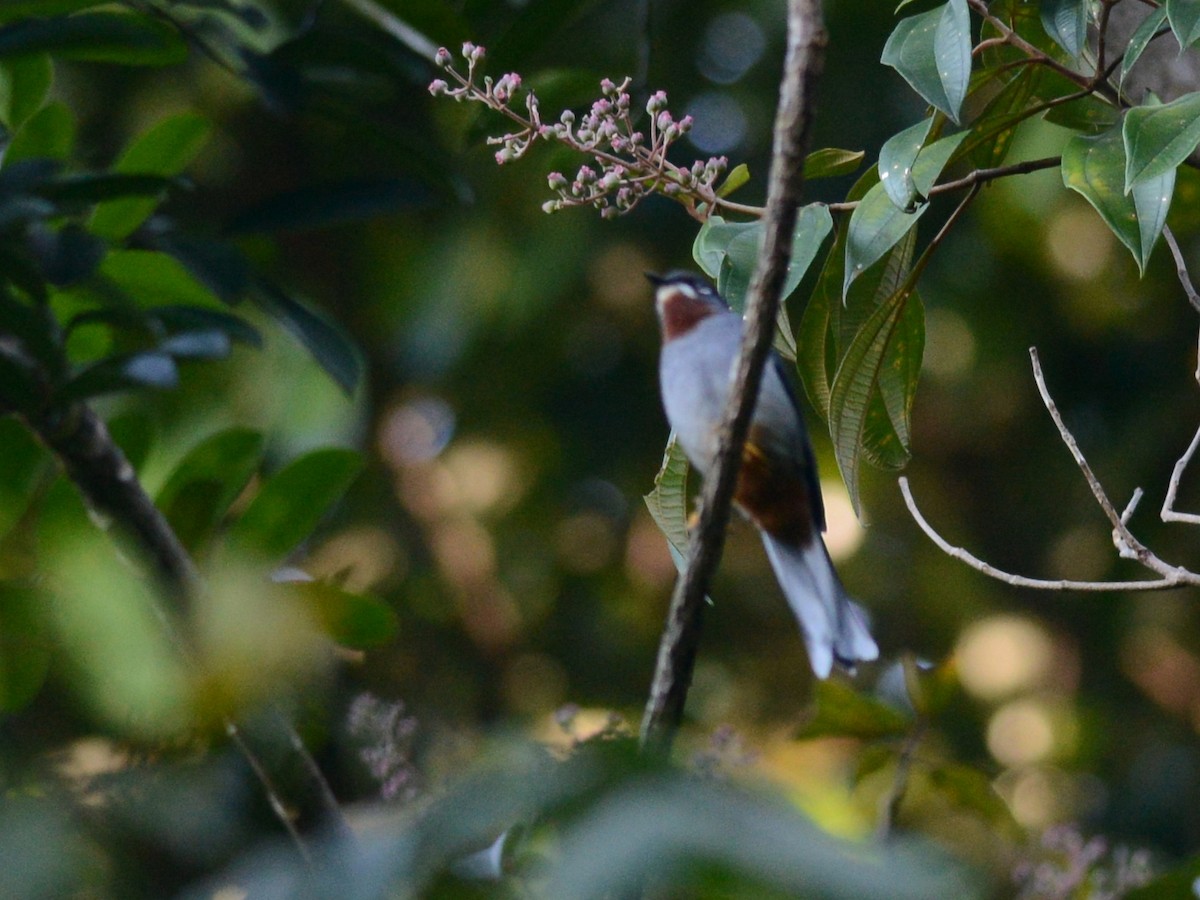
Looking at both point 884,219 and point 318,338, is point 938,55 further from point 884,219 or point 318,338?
point 318,338

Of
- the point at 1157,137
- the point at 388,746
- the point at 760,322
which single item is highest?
the point at 760,322

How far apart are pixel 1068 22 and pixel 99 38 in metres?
1.46

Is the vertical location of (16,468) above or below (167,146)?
below

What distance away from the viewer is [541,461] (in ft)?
17.5

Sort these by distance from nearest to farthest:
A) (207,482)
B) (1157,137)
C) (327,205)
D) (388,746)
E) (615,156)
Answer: (1157,137) < (615,156) < (388,746) < (207,482) < (327,205)

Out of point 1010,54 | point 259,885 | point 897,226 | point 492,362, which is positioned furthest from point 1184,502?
point 259,885

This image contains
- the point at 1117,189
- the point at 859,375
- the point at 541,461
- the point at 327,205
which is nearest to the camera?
the point at 1117,189

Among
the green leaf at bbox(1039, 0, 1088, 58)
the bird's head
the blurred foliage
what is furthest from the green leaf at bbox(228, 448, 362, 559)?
the green leaf at bbox(1039, 0, 1088, 58)

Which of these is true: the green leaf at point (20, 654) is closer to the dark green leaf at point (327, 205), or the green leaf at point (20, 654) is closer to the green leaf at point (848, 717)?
the dark green leaf at point (327, 205)

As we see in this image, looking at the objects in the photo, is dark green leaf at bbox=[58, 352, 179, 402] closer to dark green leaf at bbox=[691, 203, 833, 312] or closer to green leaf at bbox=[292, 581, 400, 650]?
green leaf at bbox=[292, 581, 400, 650]

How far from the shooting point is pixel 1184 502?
5051 millimetres

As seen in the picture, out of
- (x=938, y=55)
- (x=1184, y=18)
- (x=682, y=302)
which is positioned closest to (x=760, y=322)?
(x=938, y=55)

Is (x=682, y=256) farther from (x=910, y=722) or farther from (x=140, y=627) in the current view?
(x=140, y=627)

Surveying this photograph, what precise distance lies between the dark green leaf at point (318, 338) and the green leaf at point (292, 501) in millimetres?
133
